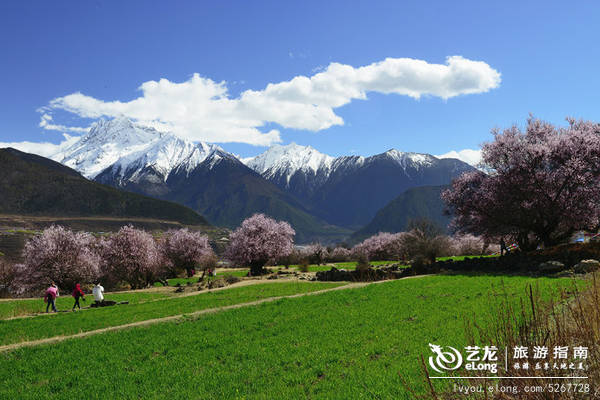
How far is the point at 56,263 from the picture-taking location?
45531mm

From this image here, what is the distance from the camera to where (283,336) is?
527 inches

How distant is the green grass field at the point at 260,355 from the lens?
9.08 m

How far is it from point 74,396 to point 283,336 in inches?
271

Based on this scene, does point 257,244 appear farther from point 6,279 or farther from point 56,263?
point 6,279

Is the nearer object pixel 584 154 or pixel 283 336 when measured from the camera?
pixel 283 336

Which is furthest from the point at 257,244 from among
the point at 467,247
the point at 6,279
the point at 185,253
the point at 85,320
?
the point at 467,247

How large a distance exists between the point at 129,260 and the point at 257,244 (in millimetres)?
19371

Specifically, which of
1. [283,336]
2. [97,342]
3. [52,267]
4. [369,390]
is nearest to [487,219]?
[283,336]

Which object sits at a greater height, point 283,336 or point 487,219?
point 487,219

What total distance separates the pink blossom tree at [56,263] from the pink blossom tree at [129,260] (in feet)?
8.02

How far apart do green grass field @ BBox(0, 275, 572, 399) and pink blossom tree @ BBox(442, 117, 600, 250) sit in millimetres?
19126

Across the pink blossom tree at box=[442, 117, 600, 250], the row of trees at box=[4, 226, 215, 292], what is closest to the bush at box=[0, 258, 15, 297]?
the row of trees at box=[4, 226, 215, 292]

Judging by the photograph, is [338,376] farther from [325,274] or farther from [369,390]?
[325,274]

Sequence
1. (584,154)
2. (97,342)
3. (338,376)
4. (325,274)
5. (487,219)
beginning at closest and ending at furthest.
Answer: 1. (338,376)
2. (97,342)
3. (584,154)
4. (487,219)
5. (325,274)
